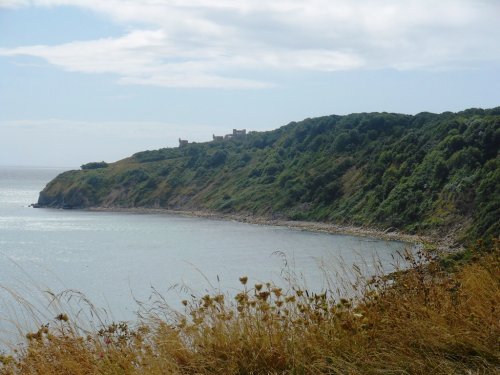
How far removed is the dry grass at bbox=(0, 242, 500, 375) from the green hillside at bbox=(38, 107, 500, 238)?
57.4m

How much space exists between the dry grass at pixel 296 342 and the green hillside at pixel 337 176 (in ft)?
188

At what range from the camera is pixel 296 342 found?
5020 millimetres

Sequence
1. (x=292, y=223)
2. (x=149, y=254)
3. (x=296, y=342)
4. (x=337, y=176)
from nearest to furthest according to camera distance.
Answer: (x=296, y=342)
(x=149, y=254)
(x=292, y=223)
(x=337, y=176)

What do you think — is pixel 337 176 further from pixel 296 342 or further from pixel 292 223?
pixel 296 342

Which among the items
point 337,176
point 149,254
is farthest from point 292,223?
point 149,254

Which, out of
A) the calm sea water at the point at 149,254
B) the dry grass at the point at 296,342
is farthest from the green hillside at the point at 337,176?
the dry grass at the point at 296,342

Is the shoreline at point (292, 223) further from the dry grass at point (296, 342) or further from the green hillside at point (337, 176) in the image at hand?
the dry grass at point (296, 342)

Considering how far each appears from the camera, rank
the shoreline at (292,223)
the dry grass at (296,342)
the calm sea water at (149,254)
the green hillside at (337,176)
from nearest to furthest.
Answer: the dry grass at (296,342), the calm sea water at (149,254), the shoreline at (292,223), the green hillside at (337,176)

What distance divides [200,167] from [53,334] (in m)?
144

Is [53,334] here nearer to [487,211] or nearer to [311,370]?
[311,370]

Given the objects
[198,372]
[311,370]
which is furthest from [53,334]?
[311,370]

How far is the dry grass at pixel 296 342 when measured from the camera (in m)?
4.62

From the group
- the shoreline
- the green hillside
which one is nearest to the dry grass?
the shoreline

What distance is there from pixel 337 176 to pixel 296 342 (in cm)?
10248
